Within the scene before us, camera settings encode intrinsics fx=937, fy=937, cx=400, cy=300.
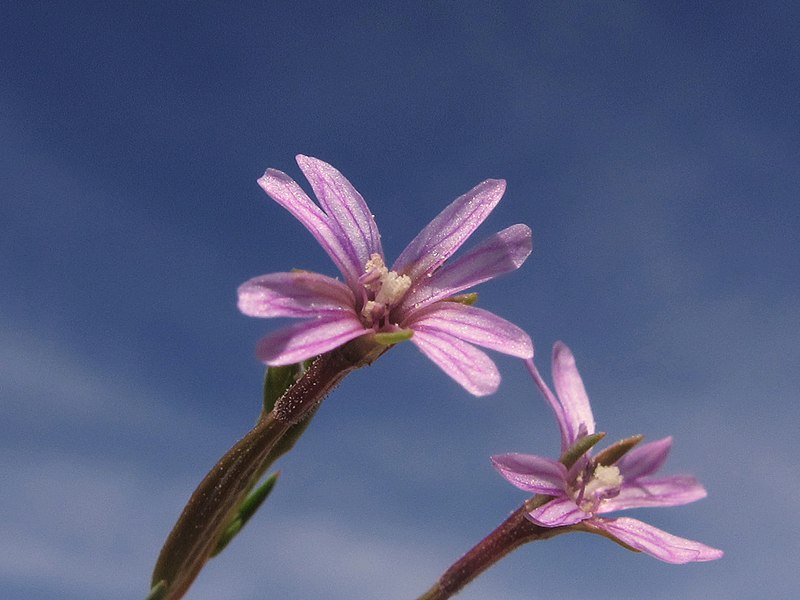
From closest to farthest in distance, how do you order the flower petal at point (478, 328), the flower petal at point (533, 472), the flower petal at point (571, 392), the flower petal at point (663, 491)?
the flower petal at point (478, 328), the flower petal at point (533, 472), the flower petal at point (571, 392), the flower petal at point (663, 491)

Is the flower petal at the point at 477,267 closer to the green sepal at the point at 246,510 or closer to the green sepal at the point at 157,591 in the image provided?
the green sepal at the point at 246,510

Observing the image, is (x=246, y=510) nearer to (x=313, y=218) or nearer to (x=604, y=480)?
(x=313, y=218)

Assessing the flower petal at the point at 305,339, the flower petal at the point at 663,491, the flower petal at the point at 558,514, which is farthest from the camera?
the flower petal at the point at 663,491

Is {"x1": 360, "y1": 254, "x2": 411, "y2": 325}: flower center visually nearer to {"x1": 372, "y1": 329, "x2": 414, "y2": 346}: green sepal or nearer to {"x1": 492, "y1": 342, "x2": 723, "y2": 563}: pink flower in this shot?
{"x1": 372, "y1": 329, "x2": 414, "y2": 346}: green sepal

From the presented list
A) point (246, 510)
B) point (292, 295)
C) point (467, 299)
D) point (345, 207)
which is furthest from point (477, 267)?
point (246, 510)

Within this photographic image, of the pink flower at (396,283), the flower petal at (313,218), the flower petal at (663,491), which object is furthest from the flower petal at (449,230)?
the flower petal at (663,491)

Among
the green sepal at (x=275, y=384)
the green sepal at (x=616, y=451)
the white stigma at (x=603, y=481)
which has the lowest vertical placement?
the white stigma at (x=603, y=481)

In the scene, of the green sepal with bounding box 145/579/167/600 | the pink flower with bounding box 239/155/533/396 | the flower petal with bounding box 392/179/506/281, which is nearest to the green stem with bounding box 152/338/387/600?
the green sepal with bounding box 145/579/167/600
